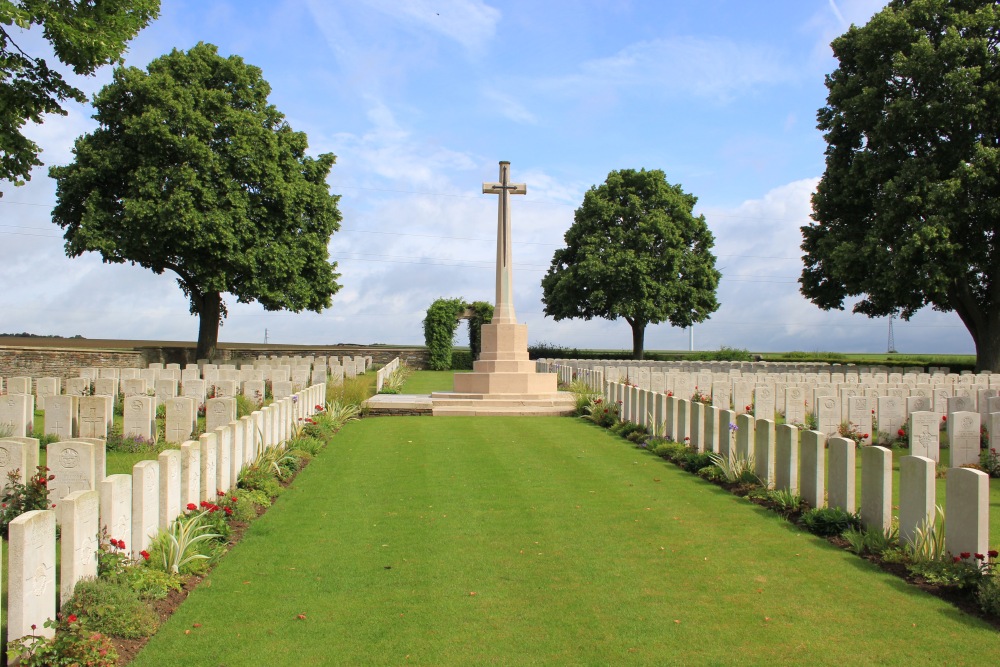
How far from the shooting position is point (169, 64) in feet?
84.8

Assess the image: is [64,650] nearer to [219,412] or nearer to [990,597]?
[990,597]

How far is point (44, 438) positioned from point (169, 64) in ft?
63.1

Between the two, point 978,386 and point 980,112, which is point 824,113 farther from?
point 978,386

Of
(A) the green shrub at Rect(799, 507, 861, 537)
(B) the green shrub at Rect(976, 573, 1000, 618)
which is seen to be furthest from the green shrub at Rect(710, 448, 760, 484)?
(B) the green shrub at Rect(976, 573, 1000, 618)

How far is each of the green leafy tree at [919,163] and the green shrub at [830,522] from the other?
18.1 metres

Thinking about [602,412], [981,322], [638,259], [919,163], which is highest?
[919,163]

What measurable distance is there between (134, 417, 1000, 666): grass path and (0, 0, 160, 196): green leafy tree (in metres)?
9.63

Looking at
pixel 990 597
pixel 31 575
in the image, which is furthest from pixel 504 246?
pixel 31 575

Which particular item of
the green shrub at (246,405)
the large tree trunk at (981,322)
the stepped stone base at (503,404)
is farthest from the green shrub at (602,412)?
the large tree trunk at (981,322)

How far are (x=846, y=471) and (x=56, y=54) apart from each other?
1406 cm

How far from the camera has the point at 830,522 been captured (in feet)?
22.1

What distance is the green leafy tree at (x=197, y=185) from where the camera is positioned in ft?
79.8

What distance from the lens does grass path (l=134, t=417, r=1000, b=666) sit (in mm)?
4246

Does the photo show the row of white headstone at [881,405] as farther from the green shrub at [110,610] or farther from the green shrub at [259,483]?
the green shrub at [110,610]
